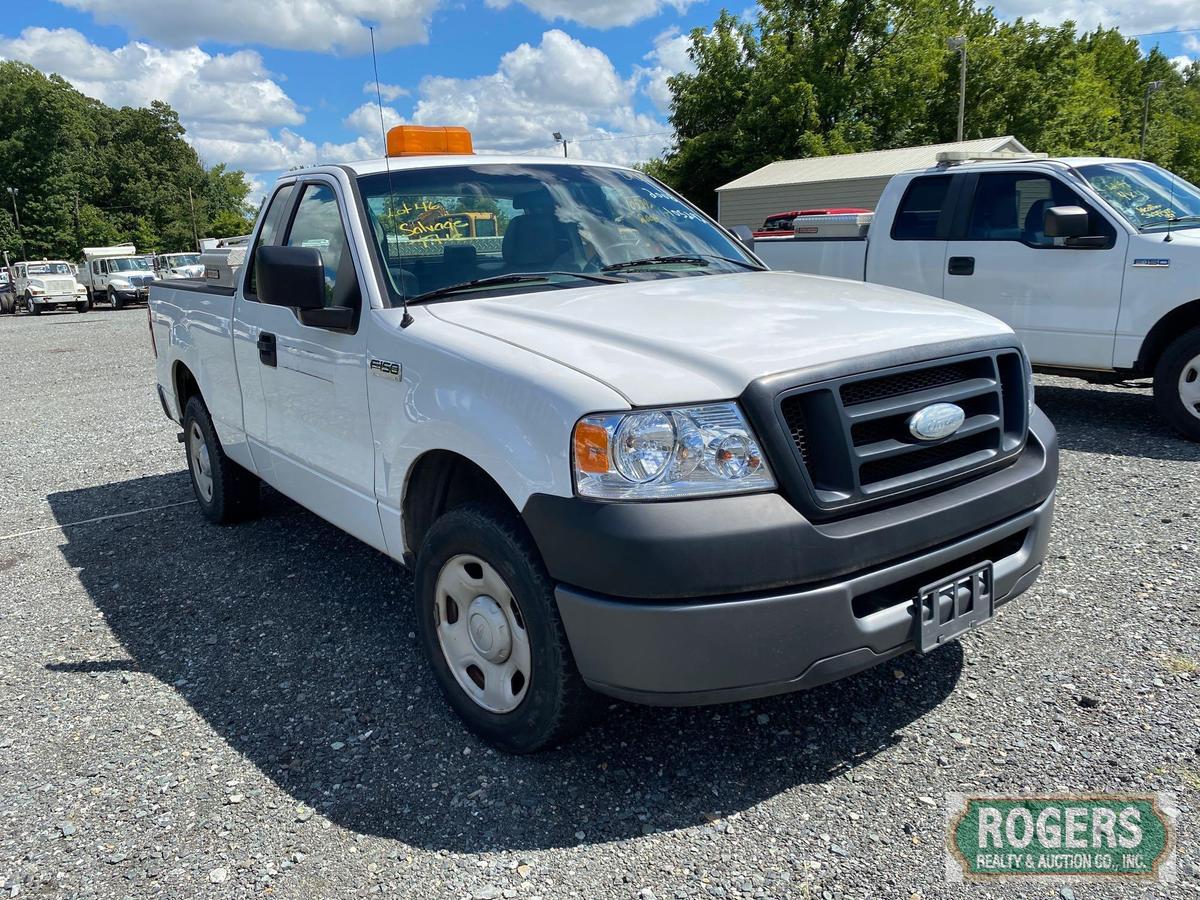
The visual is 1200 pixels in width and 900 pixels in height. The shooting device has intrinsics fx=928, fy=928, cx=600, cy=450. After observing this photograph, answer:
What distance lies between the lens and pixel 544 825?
2639 millimetres

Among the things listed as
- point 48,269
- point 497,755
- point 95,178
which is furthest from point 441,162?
point 95,178

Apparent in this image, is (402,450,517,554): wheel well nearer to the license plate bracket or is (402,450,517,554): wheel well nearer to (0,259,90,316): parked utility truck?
the license plate bracket

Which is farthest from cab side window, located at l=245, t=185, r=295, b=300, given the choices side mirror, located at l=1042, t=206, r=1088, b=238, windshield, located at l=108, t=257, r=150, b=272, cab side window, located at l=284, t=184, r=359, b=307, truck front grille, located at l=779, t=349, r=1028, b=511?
windshield, located at l=108, t=257, r=150, b=272

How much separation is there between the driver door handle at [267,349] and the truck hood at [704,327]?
3.86 feet

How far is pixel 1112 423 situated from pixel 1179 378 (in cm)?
78

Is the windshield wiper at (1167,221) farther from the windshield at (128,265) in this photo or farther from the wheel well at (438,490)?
the windshield at (128,265)

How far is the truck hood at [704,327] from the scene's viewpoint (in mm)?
2455

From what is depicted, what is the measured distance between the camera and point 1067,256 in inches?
263

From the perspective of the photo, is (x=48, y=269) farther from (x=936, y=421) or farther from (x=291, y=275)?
(x=936, y=421)

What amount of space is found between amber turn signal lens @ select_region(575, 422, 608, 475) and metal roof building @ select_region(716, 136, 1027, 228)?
2846 cm

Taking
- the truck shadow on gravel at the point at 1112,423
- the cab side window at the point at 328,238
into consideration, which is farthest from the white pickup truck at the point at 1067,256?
the cab side window at the point at 328,238

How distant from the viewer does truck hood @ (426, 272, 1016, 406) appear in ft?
8.05

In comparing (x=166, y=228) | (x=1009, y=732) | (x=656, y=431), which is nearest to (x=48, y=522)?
(x=656, y=431)

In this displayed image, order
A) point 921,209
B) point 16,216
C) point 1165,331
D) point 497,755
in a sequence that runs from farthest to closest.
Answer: point 16,216
point 921,209
point 1165,331
point 497,755
